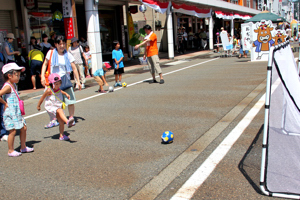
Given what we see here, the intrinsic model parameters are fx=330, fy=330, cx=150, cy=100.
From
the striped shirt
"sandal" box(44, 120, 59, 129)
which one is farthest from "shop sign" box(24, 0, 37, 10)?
"sandal" box(44, 120, 59, 129)

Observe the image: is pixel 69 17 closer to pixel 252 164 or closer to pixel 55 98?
pixel 55 98

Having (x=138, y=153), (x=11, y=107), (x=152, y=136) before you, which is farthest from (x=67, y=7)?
(x=138, y=153)

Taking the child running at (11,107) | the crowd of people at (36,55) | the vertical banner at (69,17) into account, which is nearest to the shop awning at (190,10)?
the vertical banner at (69,17)

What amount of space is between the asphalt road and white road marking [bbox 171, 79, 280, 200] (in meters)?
0.07

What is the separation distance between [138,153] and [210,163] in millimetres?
1138

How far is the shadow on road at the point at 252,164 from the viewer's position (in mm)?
3839

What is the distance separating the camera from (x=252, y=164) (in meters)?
4.29

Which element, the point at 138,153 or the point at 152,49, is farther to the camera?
the point at 152,49

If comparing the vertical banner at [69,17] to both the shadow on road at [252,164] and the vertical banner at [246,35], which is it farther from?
the shadow on road at [252,164]

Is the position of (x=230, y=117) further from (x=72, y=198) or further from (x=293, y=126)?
(x=72, y=198)

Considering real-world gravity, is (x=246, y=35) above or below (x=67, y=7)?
below

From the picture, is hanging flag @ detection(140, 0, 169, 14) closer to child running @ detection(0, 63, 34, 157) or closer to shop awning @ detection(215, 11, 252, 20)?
shop awning @ detection(215, 11, 252, 20)

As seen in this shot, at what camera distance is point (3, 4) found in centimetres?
1394

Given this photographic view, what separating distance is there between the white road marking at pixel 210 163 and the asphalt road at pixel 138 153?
0.24 feet
